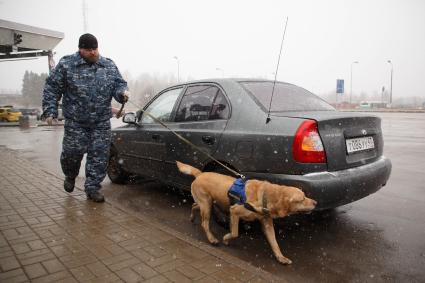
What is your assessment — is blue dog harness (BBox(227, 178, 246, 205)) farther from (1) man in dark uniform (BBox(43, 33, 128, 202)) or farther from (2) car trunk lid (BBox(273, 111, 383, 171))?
(1) man in dark uniform (BBox(43, 33, 128, 202))

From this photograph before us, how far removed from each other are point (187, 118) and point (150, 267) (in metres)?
2.14

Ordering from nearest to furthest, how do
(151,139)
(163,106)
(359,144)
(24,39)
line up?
(359,144) → (151,139) → (163,106) → (24,39)

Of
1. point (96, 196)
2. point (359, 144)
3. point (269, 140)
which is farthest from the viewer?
point (96, 196)

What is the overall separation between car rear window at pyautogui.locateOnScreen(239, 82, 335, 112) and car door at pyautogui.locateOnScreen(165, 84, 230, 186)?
0.38 meters

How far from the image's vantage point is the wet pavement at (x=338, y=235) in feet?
10.00

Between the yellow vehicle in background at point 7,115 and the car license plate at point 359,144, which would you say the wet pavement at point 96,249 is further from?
the yellow vehicle in background at point 7,115

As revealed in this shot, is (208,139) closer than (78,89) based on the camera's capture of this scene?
Yes

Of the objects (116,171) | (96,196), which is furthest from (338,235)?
(116,171)

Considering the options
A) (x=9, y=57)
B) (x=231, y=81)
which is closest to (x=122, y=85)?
(x=231, y=81)

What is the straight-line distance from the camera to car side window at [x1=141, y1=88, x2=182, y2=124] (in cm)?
497

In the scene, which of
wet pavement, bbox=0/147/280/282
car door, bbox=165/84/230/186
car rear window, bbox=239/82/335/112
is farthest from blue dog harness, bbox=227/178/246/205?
car rear window, bbox=239/82/335/112

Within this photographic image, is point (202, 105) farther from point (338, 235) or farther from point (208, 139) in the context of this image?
point (338, 235)

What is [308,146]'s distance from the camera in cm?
325

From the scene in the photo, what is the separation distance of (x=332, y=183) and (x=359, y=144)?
2.37 ft
